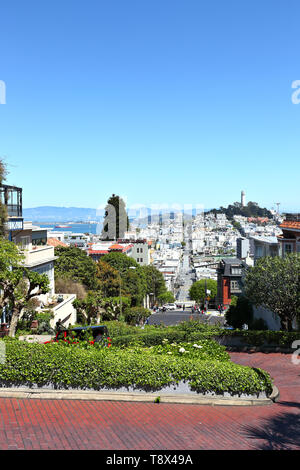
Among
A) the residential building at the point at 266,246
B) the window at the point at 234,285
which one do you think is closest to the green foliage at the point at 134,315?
the residential building at the point at 266,246

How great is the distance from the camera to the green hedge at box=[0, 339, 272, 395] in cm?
1092

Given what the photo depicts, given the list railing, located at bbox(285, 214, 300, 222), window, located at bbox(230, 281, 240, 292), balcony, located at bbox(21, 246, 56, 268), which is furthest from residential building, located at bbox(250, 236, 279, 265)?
window, located at bbox(230, 281, 240, 292)

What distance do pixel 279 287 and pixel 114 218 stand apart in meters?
79.2

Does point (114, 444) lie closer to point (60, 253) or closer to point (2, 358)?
point (2, 358)

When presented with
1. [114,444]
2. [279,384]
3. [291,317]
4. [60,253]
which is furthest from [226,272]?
[114,444]

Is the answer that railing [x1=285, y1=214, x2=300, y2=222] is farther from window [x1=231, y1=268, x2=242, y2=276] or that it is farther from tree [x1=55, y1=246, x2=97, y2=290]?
window [x1=231, y1=268, x2=242, y2=276]

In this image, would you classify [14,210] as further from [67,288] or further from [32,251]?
[67,288]

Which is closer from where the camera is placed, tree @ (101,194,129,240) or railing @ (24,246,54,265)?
railing @ (24,246,54,265)

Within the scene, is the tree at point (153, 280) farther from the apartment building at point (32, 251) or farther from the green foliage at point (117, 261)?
the apartment building at point (32, 251)

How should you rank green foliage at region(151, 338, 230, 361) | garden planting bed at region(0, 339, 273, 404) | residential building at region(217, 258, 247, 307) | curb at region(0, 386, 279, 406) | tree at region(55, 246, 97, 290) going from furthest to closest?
1. residential building at region(217, 258, 247, 307)
2. tree at region(55, 246, 97, 290)
3. green foliage at region(151, 338, 230, 361)
4. garden planting bed at region(0, 339, 273, 404)
5. curb at region(0, 386, 279, 406)

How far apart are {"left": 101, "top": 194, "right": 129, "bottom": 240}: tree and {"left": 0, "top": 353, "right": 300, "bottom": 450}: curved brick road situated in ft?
267

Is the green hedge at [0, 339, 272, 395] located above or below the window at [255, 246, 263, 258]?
→ below
